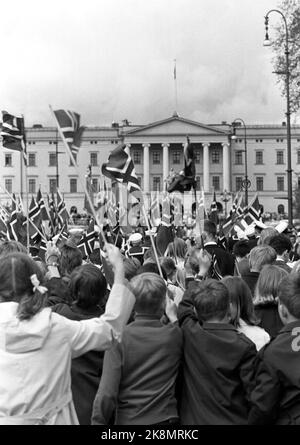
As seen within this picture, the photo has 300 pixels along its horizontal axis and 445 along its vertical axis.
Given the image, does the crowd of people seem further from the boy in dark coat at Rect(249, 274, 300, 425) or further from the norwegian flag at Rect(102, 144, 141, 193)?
the norwegian flag at Rect(102, 144, 141, 193)

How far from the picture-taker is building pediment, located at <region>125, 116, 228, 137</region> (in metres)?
98.2

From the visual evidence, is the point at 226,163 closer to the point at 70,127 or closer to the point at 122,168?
the point at 122,168

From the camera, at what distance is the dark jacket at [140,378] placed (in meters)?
3.91

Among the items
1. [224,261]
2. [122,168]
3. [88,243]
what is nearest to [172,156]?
[88,243]

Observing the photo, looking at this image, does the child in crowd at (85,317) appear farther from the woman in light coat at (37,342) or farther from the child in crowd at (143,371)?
the woman in light coat at (37,342)

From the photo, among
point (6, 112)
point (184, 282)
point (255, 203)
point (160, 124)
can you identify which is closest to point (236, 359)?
point (184, 282)

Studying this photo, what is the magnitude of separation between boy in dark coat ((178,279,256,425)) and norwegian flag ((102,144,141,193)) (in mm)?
3743

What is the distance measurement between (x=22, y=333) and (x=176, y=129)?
96692 mm

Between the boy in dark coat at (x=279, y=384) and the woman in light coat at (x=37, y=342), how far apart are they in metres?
0.83

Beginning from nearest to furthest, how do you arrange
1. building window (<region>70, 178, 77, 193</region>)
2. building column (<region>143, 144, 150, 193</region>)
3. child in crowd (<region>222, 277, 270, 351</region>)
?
child in crowd (<region>222, 277, 270, 351</region>)
building column (<region>143, 144, 150, 193</region>)
building window (<region>70, 178, 77, 193</region>)

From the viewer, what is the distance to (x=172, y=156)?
100 metres

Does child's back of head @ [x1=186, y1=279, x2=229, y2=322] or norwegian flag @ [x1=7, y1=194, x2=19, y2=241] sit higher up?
norwegian flag @ [x1=7, y1=194, x2=19, y2=241]

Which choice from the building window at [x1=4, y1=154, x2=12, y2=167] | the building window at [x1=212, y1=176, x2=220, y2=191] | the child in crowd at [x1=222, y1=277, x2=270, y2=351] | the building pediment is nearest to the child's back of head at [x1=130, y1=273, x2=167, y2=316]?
the child in crowd at [x1=222, y1=277, x2=270, y2=351]

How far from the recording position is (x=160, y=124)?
9856cm
